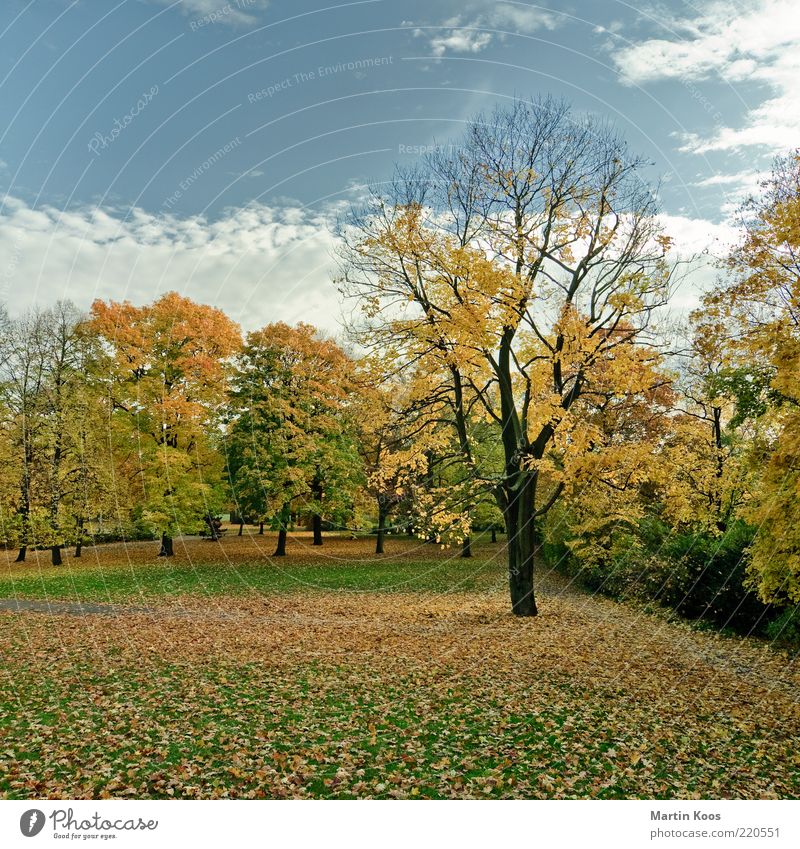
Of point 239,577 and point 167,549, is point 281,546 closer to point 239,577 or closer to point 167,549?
point 167,549

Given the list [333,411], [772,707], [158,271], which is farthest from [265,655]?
[333,411]

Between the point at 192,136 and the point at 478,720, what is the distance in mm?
8918

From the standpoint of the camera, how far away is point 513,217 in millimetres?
12977

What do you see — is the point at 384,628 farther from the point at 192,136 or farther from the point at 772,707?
the point at 192,136

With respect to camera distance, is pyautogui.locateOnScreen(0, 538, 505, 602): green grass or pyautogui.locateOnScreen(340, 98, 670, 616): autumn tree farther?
pyautogui.locateOnScreen(0, 538, 505, 602): green grass

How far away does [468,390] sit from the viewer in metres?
14.6

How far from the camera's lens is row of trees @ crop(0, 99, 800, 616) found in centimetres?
Result: 927

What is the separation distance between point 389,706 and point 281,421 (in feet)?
59.4

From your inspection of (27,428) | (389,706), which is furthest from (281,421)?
(389,706)

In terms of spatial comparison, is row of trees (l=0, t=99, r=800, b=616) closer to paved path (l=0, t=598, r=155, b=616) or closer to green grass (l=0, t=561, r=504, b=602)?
green grass (l=0, t=561, r=504, b=602)

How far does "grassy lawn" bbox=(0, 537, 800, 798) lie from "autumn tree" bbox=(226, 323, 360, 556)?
910 centimetres

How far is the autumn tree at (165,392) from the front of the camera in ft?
66.6
